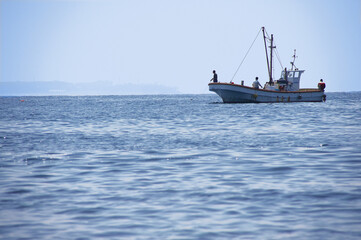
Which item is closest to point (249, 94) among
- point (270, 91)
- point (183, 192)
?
point (270, 91)

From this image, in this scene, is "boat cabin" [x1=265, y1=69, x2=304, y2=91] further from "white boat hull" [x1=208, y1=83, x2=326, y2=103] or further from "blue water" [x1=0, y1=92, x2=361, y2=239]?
"blue water" [x1=0, y1=92, x2=361, y2=239]

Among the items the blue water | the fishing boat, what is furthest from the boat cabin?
the blue water

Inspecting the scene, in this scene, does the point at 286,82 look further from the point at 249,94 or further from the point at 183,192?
the point at 183,192

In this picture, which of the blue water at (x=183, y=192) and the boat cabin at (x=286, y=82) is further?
the boat cabin at (x=286, y=82)

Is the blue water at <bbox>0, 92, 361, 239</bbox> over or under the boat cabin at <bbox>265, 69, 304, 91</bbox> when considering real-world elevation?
under

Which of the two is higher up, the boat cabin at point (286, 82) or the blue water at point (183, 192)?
the boat cabin at point (286, 82)

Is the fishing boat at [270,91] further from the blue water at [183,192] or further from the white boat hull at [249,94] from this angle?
the blue water at [183,192]

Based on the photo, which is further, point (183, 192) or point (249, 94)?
point (249, 94)

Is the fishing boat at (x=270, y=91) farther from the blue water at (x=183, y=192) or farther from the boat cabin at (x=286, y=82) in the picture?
the blue water at (x=183, y=192)

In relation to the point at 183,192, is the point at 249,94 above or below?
above

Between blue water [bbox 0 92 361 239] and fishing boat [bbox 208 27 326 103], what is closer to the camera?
blue water [bbox 0 92 361 239]

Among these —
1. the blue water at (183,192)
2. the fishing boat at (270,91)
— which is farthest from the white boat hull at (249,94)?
the blue water at (183,192)

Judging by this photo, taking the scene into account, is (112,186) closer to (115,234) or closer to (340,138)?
(115,234)

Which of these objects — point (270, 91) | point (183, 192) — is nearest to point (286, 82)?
point (270, 91)
